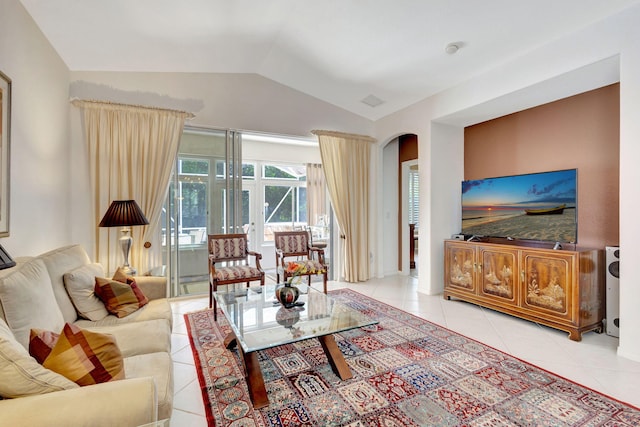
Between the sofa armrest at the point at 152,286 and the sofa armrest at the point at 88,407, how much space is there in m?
1.73

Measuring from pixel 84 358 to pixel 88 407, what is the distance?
32 centimetres

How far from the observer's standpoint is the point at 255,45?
3689 millimetres

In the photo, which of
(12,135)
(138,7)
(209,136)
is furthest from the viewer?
(209,136)

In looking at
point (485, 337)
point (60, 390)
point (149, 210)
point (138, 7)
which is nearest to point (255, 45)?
point (138, 7)

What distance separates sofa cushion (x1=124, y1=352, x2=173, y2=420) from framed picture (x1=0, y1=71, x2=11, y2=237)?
53.6 inches

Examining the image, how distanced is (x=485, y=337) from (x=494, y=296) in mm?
787

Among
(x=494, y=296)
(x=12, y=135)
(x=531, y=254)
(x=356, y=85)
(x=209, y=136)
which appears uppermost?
(x=356, y=85)

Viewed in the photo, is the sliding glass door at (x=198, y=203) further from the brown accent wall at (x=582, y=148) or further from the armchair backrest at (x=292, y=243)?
the brown accent wall at (x=582, y=148)

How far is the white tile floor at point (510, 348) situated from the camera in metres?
2.09

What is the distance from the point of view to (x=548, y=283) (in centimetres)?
310

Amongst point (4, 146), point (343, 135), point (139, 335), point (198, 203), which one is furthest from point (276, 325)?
point (343, 135)

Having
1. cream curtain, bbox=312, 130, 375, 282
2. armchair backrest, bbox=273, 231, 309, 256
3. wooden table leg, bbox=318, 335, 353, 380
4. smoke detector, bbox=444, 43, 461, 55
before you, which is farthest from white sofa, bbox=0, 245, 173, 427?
smoke detector, bbox=444, 43, 461, 55

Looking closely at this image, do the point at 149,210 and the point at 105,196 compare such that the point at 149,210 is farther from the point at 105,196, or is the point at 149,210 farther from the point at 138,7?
the point at 138,7

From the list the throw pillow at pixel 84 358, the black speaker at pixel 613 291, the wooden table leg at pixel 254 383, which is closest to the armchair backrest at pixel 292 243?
the wooden table leg at pixel 254 383
